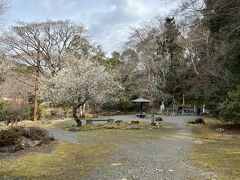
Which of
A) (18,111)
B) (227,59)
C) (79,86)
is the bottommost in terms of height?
(18,111)

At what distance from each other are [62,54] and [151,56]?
1140 centimetres

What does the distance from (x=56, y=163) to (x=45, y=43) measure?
31300mm

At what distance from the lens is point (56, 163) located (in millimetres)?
8930

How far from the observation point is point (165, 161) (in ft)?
30.0

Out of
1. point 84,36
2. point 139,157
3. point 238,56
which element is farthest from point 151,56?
point 139,157

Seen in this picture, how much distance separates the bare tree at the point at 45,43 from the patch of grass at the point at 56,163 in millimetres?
26437

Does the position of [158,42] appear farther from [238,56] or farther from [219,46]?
[238,56]

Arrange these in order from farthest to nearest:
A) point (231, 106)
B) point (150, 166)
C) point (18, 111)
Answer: point (18, 111) → point (231, 106) → point (150, 166)

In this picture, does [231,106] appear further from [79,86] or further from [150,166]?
[79,86]

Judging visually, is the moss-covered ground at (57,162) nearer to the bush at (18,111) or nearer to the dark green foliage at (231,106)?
the dark green foliage at (231,106)

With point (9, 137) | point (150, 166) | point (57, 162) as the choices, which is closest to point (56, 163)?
point (57, 162)

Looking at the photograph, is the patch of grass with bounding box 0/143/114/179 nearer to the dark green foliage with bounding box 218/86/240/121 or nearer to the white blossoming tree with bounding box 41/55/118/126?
the dark green foliage with bounding box 218/86/240/121

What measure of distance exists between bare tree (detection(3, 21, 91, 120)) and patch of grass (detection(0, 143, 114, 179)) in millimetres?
26437

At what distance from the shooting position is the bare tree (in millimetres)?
37531
